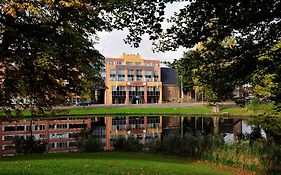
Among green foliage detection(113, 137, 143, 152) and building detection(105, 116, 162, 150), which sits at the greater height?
green foliage detection(113, 137, 143, 152)

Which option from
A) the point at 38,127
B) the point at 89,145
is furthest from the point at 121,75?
the point at 89,145

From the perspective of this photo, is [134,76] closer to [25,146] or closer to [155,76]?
[155,76]

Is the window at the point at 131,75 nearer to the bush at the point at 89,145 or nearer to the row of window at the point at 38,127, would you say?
the row of window at the point at 38,127

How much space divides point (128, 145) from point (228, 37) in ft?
56.8

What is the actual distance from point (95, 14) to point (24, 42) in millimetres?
2031

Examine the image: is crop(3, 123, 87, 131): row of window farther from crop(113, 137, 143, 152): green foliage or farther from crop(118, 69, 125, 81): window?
crop(118, 69, 125, 81): window

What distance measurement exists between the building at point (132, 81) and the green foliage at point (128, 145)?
65564 millimetres

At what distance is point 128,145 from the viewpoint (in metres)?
21.9

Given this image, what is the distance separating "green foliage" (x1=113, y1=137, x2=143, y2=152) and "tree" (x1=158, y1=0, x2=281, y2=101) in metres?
16.5

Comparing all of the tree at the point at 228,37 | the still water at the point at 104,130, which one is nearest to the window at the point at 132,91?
the still water at the point at 104,130

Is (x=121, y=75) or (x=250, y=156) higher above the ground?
(x=121, y=75)

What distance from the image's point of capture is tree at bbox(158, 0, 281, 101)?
4.66 meters

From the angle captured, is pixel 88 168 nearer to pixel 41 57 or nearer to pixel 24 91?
pixel 24 91

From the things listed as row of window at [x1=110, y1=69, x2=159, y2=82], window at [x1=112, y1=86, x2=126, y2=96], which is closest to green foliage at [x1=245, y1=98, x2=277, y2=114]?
window at [x1=112, y1=86, x2=126, y2=96]
